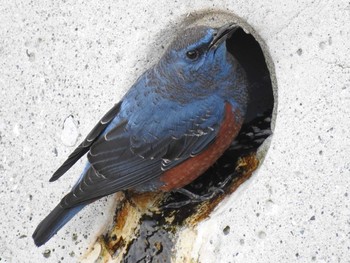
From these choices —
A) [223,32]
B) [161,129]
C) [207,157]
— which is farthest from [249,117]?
[223,32]

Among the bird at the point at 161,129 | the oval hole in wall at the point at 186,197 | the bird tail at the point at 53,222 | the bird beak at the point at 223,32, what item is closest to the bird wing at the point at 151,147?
the bird at the point at 161,129

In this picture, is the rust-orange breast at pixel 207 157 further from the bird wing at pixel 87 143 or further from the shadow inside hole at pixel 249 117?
the bird wing at pixel 87 143

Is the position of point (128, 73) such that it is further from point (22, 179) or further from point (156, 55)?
point (22, 179)

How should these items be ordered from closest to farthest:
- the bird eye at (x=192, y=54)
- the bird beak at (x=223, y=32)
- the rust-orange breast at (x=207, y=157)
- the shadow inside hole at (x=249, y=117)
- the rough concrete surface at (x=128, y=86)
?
1. the rough concrete surface at (x=128, y=86)
2. the bird beak at (x=223, y=32)
3. the bird eye at (x=192, y=54)
4. the rust-orange breast at (x=207, y=157)
5. the shadow inside hole at (x=249, y=117)

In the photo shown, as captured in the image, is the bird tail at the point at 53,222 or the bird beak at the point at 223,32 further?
the bird tail at the point at 53,222

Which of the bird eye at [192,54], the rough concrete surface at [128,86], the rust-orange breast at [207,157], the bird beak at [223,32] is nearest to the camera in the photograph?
the rough concrete surface at [128,86]

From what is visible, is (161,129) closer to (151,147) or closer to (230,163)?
(151,147)

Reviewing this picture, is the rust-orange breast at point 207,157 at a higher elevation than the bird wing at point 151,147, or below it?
below

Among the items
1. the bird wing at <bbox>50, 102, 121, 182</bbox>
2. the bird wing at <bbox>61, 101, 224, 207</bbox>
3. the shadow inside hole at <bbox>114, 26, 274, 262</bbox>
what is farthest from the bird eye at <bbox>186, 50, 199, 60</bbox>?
the shadow inside hole at <bbox>114, 26, 274, 262</bbox>

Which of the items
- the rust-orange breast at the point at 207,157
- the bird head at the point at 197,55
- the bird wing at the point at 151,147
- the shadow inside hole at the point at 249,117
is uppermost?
the bird head at the point at 197,55
